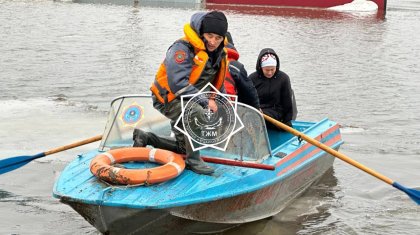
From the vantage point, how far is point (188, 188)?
247 inches

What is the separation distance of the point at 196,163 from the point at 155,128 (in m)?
1.00

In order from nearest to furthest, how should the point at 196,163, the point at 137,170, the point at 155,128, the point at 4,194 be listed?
the point at 137,170
the point at 196,163
the point at 155,128
the point at 4,194

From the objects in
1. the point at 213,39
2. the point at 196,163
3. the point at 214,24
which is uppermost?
the point at 214,24

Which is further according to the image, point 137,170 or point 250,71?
point 250,71

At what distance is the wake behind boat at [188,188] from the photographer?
19.8 ft

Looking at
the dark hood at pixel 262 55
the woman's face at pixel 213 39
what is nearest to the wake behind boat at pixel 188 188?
the woman's face at pixel 213 39

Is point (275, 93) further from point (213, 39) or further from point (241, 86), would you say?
point (213, 39)

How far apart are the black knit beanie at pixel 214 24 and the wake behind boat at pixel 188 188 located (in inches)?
36.4

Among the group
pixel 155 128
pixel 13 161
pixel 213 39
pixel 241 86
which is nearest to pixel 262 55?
pixel 241 86

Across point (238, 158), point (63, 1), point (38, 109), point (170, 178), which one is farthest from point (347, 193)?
point (63, 1)

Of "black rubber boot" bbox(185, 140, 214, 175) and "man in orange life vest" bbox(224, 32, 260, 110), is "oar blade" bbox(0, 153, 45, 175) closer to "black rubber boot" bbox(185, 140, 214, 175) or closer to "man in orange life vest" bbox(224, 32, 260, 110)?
"black rubber boot" bbox(185, 140, 214, 175)

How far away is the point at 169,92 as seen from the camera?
6.58 metres

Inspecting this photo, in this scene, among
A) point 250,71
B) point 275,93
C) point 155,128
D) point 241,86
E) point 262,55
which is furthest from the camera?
point 250,71

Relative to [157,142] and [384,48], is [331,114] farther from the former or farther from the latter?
[384,48]
